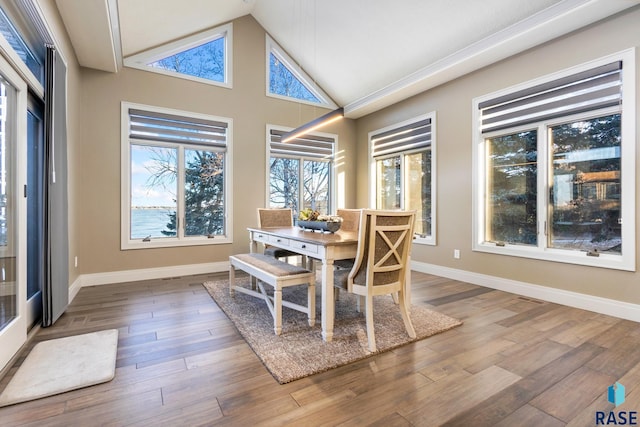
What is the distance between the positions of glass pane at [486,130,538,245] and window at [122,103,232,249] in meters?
3.77

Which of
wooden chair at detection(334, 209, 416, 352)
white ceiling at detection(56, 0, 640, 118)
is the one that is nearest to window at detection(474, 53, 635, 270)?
white ceiling at detection(56, 0, 640, 118)

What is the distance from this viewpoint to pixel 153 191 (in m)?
4.55

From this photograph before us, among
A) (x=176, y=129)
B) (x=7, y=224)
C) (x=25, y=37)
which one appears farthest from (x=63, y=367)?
(x=176, y=129)

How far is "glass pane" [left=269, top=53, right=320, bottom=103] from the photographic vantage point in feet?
17.7

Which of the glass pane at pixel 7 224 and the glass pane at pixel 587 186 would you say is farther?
the glass pane at pixel 587 186

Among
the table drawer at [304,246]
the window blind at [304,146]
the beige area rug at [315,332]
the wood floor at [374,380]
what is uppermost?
the window blind at [304,146]

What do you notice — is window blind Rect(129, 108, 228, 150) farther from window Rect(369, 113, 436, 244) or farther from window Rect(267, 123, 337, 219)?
window Rect(369, 113, 436, 244)

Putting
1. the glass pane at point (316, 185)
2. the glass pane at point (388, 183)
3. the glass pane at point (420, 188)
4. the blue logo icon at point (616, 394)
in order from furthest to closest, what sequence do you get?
the glass pane at point (316, 185) → the glass pane at point (388, 183) → the glass pane at point (420, 188) → the blue logo icon at point (616, 394)

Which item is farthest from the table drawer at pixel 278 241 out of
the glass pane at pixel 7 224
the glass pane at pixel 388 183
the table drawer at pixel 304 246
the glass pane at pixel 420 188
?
the glass pane at pixel 388 183

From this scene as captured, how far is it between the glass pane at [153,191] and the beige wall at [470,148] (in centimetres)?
369

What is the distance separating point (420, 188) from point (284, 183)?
90.9 inches

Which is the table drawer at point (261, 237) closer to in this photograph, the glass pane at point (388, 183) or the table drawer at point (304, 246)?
the table drawer at point (304, 246)

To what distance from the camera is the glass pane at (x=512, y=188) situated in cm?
367

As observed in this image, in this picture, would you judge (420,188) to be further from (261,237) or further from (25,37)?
(25,37)
